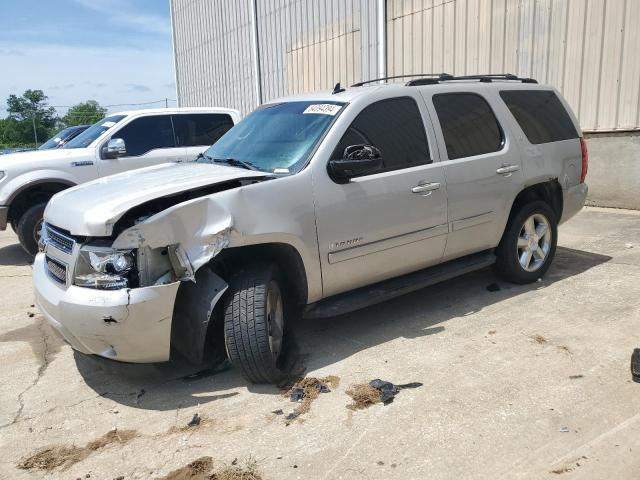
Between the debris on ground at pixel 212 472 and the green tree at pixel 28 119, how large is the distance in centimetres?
5477

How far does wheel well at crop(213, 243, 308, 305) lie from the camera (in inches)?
146

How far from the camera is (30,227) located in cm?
745

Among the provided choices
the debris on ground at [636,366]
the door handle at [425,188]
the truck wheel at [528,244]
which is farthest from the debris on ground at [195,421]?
the truck wheel at [528,244]

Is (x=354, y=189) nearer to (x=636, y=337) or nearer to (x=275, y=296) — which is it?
(x=275, y=296)

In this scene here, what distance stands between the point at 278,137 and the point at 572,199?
3.28m

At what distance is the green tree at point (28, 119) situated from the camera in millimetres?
55156

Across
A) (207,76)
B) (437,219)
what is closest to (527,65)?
(437,219)

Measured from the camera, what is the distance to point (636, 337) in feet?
13.5

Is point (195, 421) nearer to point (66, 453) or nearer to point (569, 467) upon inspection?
point (66, 453)

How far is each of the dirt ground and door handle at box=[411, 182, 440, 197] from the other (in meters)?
1.09

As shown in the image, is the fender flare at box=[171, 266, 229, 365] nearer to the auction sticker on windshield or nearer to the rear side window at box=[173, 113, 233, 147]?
the auction sticker on windshield

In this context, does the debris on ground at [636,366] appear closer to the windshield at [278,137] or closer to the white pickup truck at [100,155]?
the windshield at [278,137]

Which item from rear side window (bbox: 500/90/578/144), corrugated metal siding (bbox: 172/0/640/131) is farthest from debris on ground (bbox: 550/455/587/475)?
corrugated metal siding (bbox: 172/0/640/131)

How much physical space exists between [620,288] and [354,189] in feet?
9.66
